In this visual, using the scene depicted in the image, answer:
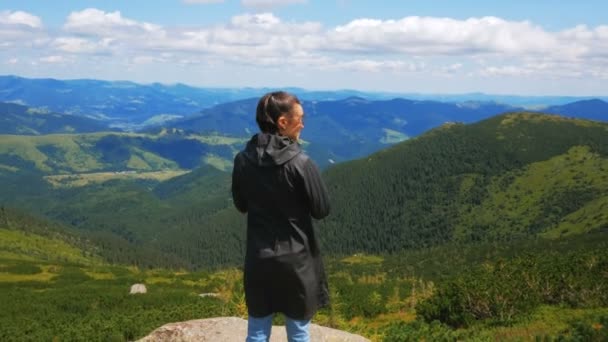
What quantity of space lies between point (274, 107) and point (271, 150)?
77cm

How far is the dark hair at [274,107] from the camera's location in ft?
29.5

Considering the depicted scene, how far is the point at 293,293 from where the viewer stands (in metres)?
9.03

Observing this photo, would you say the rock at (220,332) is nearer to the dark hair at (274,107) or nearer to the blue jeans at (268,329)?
the blue jeans at (268,329)

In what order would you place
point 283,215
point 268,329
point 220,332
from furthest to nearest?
point 220,332 → point 268,329 → point 283,215

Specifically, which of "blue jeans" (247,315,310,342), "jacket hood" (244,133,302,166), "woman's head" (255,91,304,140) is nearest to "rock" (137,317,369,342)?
"blue jeans" (247,315,310,342)

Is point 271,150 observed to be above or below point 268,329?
above

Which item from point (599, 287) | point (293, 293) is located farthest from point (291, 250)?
point (599, 287)

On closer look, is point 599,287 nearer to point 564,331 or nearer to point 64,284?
point 564,331

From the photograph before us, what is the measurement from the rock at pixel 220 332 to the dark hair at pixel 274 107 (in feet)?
26.6

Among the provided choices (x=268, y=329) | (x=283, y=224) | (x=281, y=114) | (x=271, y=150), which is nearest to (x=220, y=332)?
(x=268, y=329)

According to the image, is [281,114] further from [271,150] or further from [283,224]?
[283,224]

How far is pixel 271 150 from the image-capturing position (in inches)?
346

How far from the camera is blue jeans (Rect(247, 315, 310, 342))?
9344mm

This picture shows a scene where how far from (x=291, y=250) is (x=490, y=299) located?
14.3 m
